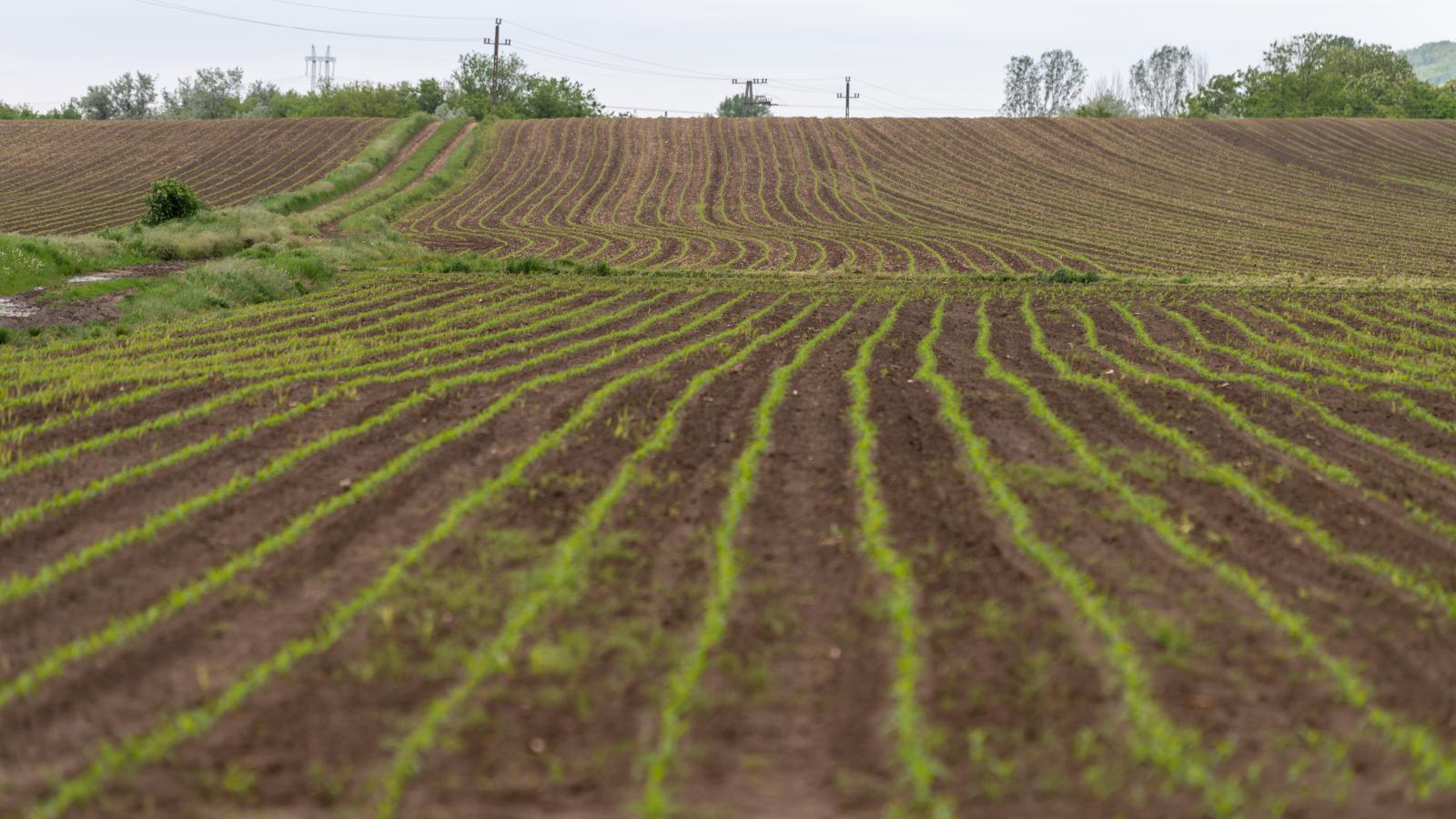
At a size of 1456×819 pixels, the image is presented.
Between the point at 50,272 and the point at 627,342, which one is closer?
the point at 627,342

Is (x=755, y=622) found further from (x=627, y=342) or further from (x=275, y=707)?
(x=627, y=342)

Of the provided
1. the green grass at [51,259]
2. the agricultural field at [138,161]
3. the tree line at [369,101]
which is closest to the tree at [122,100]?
the tree line at [369,101]

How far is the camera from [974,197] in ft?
152

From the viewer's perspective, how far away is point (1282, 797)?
17.9ft

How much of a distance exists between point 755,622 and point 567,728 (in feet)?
5.63

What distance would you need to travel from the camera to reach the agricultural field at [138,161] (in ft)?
145

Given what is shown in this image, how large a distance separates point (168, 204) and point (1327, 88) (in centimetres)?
8842

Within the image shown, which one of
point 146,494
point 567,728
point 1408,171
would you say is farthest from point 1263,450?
point 1408,171

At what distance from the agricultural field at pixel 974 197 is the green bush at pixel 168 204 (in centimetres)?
730

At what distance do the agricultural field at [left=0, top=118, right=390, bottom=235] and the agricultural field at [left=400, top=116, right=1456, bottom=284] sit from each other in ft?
31.1

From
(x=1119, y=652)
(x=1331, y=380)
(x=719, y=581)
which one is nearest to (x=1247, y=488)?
(x=1119, y=652)

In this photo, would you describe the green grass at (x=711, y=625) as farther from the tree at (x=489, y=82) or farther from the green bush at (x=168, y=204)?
the tree at (x=489, y=82)

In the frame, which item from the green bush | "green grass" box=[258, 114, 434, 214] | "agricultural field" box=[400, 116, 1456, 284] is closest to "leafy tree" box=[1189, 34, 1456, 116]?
"agricultural field" box=[400, 116, 1456, 284]

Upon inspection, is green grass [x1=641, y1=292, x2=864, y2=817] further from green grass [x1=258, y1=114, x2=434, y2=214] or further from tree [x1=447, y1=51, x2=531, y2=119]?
tree [x1=447, y1=51, x2=531, y2=119]
